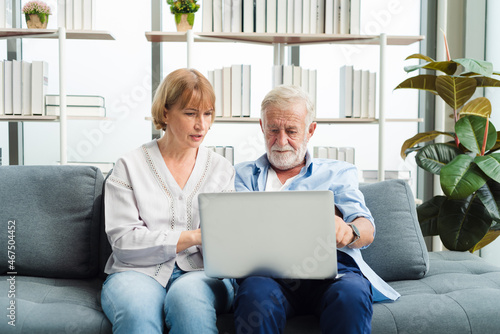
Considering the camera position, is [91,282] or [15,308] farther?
[91,282]

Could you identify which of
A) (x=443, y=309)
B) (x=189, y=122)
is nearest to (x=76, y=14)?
(x=189, y=122)

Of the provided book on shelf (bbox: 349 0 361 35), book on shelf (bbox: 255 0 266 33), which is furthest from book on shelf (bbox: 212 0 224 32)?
book on shelf (bbox: 349 0 361 35)

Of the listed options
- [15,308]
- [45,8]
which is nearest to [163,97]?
[15,308]

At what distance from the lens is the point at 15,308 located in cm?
141

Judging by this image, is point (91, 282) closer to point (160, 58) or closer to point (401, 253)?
point (401, 253)

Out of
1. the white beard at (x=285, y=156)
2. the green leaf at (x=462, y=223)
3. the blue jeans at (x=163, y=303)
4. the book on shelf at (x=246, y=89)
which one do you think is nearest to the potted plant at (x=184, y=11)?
the book on shelf at (x=246, y=89)

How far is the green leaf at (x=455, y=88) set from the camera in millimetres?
2395

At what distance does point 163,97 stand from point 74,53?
2.07 meters

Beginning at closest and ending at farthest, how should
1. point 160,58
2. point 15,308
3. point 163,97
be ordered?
point 15,308 → point 163,97 → point 160,58

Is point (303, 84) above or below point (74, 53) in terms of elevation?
below

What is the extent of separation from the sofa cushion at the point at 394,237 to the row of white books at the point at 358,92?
1104 mm

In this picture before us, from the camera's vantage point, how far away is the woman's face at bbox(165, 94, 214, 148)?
5.27 ft

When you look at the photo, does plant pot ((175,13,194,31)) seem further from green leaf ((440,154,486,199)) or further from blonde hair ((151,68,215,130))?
green leaf ((440,154,486,199))

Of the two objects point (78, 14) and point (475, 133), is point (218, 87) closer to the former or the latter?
point (78, 14)
